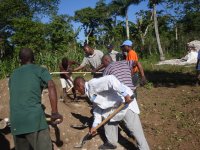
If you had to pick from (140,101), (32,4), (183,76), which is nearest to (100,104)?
(140,101)

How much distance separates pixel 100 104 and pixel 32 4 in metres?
25.9

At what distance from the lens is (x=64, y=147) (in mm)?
5773

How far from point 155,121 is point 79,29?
55.3ft

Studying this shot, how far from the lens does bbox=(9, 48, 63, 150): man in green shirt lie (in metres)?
3.85

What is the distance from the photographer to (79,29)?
76.7 ft

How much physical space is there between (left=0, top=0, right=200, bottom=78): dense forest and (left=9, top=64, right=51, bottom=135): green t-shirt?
24.1 ft

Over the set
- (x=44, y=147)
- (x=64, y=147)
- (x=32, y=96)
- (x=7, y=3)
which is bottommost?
(x=64, y=147)

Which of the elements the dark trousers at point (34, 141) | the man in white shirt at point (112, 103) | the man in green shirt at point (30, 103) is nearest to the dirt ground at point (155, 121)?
the man in white shirt at point (112, 103)

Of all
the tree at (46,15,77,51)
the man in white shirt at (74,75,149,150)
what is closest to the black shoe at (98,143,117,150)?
the man in white shirt at (74,75,149,150)

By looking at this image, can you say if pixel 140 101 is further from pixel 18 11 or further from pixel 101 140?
pixel 18 11

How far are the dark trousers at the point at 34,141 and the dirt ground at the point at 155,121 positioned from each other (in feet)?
5.63

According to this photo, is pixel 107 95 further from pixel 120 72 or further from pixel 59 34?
pixel 59 34

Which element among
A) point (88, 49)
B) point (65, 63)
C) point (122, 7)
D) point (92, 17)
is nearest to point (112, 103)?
point (88, 49)

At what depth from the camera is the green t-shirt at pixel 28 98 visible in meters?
3.85
